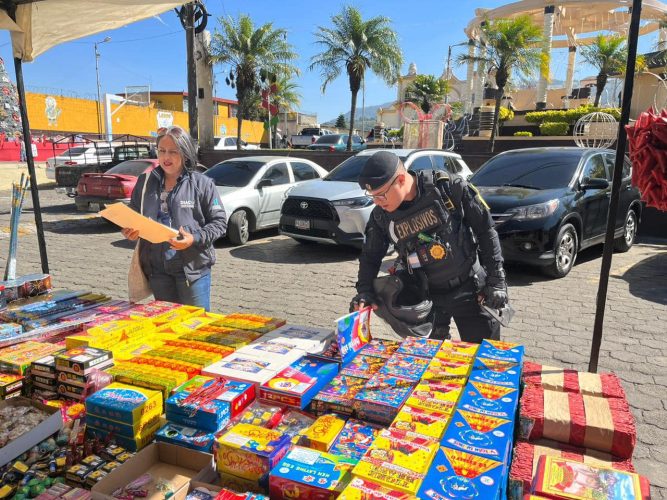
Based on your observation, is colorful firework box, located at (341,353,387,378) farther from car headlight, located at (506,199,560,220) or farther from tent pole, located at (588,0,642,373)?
car headlight, located at (506,199,560,220)

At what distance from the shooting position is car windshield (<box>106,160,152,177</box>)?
11.8 metres

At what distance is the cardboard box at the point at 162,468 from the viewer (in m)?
1.48

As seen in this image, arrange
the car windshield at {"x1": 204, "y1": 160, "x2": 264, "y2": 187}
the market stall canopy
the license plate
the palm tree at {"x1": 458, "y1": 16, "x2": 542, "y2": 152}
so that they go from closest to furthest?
1. the market stall canopy
2. the license plate
3. the car windshield at {"x1": 204, "y1": 160, "x2": 264, "y2": 187}
4. the palm tree at {"x1": 458, "y1": 16, "x2": 542, "y2": 152}

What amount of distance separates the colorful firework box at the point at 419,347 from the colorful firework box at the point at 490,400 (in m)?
0.35

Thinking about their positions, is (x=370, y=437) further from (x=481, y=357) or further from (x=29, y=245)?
(x=29, y=245)

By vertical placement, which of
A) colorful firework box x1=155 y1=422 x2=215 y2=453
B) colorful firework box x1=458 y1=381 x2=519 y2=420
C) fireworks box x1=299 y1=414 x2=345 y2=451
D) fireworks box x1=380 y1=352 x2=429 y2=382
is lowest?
colorful firework box x1=155 y1=422 x2=215 y2=453

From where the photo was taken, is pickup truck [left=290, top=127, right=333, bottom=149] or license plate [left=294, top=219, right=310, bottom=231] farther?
pickup truck [left=290, top=127, right=333, bottom=149]

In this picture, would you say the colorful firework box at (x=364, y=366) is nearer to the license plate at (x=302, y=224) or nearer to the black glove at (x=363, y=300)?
the black glove at (x=363, y=300)

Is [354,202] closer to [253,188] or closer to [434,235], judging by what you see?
[253,188]

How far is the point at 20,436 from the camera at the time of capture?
5.49ft

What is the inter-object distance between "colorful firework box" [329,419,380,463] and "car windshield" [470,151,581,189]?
6785mm

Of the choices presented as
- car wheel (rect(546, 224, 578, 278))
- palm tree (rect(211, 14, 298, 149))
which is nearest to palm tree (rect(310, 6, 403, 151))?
palm tree (rect(211, 14, 298, 149))

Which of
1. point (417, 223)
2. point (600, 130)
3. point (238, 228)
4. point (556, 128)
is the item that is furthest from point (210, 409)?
point (556, 128)

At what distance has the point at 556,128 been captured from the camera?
1984 cm
